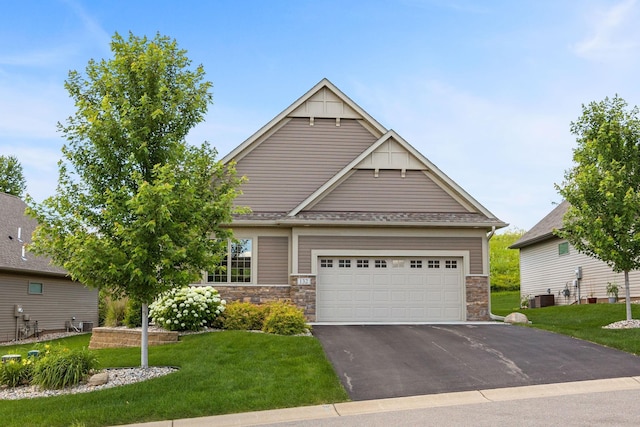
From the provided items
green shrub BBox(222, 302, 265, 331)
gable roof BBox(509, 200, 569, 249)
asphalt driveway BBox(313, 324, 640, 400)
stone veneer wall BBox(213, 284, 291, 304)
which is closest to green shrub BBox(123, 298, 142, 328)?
green shrub BBox(222, 302, 265, 331)

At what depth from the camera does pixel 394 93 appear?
1906cm

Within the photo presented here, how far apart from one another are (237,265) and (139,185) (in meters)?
9.15

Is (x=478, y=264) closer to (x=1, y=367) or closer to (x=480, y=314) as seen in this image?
(x=480, y=314)

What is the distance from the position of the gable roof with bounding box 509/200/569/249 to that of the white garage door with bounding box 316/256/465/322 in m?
11.1

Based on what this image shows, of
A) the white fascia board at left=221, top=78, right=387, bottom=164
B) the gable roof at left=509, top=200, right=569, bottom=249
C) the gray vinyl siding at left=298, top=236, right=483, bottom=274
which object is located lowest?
the gray vinyl siding at left=298, top=236, right=483, bottom=274

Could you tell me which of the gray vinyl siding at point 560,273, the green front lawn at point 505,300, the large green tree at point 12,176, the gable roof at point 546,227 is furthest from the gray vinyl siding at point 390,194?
the large green tree at point 12,176

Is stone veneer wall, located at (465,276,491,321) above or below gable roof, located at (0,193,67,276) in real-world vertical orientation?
Result: below

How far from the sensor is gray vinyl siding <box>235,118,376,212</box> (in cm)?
2175

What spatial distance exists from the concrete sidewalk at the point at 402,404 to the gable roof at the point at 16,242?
14610mm

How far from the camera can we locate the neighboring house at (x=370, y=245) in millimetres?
20172

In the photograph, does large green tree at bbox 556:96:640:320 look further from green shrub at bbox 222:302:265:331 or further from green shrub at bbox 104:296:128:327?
green shrub at bbox 104:296:128:327

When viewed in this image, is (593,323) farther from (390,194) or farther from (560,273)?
(560,273)

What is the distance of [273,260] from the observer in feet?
67.8

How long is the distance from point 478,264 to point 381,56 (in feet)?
24.4
